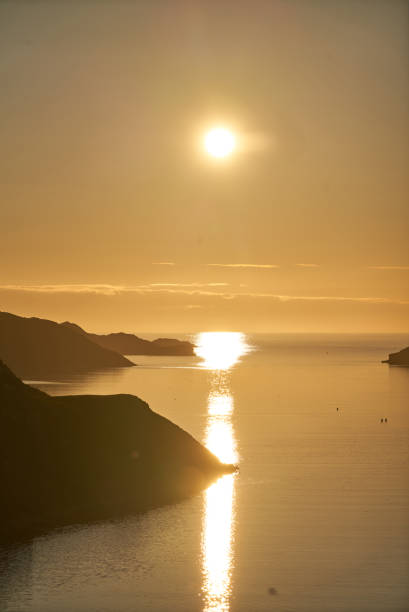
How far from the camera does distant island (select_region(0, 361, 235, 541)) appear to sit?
72.0 meters

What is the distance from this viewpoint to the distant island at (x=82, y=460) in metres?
72.0

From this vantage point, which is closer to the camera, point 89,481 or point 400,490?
point 89,481

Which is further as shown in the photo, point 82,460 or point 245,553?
point 82,460

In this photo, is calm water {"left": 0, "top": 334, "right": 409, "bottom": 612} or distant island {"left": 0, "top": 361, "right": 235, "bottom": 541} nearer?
calm water {"left": 0, "top": 334, "right": 409, "bottom": 612}

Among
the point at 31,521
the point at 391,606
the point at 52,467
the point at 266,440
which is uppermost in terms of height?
the point at 266,440

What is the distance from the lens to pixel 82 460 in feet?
258

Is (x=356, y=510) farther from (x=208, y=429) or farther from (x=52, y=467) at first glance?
(x=208, y=429)

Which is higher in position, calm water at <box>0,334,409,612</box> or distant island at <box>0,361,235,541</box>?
distant island at <box>0,361,235,541</box>

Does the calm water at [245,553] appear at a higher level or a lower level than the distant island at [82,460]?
lower

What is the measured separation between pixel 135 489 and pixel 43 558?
18.1 m

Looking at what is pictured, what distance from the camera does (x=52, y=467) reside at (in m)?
75.9

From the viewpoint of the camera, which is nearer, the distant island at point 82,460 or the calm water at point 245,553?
the calm water at point 245,553

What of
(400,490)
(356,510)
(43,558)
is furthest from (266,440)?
(43,558)

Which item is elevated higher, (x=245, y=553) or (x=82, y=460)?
(x=82, y=460)
